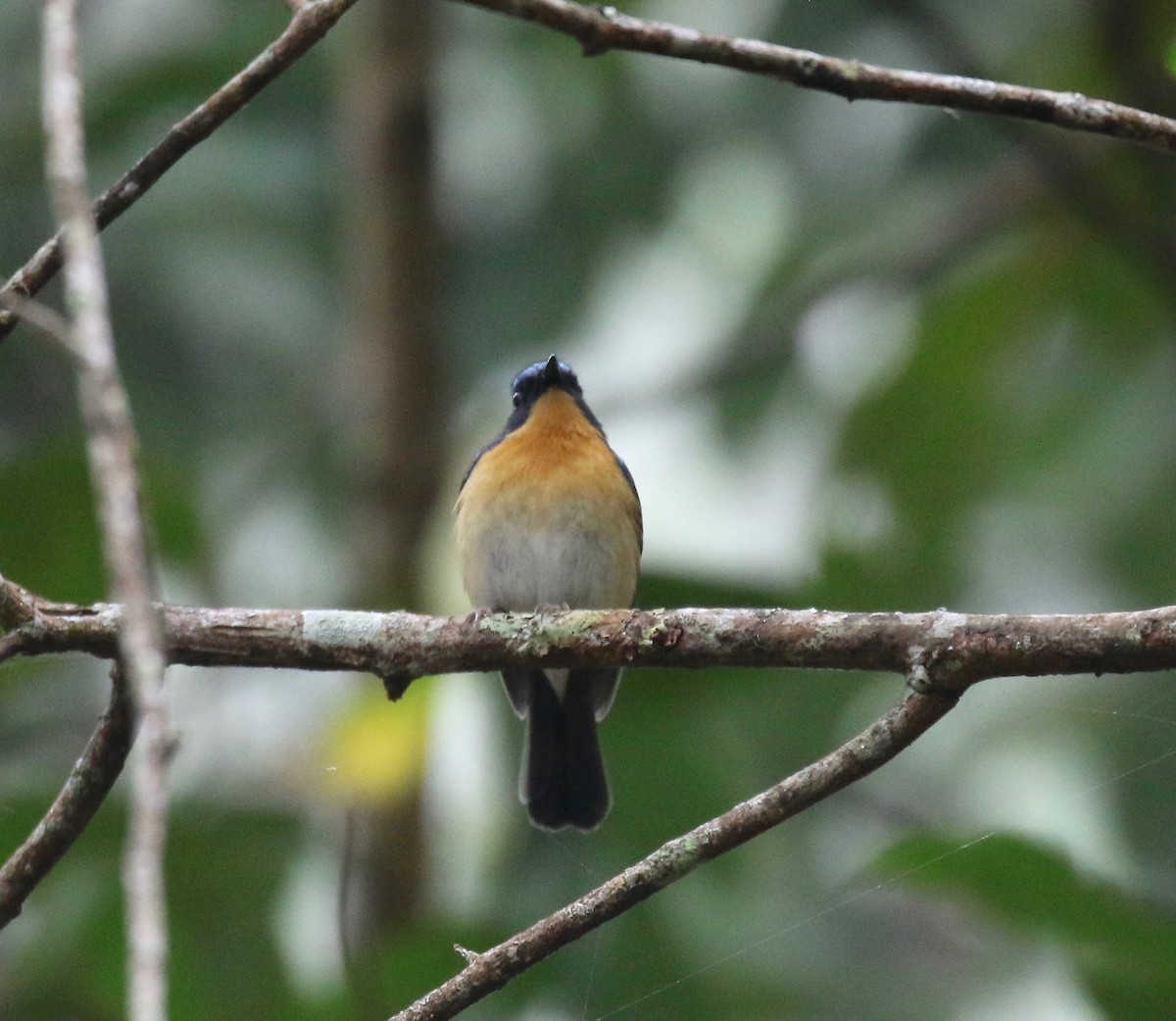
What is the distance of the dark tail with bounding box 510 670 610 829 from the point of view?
17.2 feet

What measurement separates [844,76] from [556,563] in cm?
244

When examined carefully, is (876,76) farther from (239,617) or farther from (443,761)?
(443,761)

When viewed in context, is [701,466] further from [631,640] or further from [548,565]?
[631,640]

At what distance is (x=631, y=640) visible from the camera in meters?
3.19

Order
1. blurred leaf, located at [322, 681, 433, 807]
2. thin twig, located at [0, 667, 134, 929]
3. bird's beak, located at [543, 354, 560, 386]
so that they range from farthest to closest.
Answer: bird's beak, located at [543, 354, 560, 386]
blurred leaf, located at [322, 681, 433, 807]
thin twig, located at [0, 667, 134, 929]

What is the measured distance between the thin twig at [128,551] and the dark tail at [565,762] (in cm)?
337

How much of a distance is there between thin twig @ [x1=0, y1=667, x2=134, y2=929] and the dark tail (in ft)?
7.48

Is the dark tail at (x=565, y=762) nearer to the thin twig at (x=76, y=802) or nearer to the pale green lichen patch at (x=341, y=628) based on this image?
the pale green lichen patch at (x=341, y=628)

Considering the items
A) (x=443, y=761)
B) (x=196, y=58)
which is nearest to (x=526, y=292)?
(x=196, y=58)

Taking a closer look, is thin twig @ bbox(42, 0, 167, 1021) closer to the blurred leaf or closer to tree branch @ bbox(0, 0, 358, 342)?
tree branch @ bbox(0, 0, 358, 342)

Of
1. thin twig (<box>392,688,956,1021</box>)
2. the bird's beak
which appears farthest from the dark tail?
thin twig (<box>392,688,956,1021</box>)

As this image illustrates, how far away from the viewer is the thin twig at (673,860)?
268cm

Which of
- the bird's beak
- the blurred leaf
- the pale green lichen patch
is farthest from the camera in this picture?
the bird's beak

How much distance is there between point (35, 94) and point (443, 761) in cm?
410
